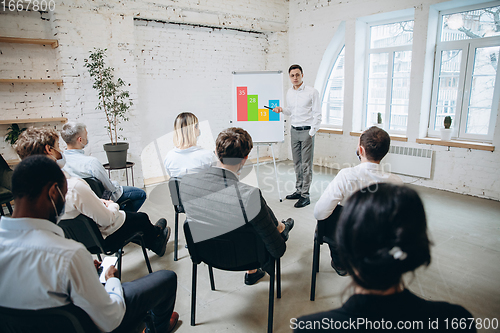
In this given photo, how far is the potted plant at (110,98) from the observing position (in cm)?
414

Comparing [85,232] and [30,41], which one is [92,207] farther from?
[30,41]

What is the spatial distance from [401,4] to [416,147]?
202 cm

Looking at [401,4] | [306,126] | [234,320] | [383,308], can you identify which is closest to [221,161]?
[234,320]

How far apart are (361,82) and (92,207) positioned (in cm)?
474

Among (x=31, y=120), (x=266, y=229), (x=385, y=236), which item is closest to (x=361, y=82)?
(x=266, y=229)

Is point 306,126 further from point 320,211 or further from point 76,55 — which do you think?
point 76,55

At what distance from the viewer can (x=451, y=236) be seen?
3018 millimetres

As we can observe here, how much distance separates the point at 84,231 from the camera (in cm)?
197

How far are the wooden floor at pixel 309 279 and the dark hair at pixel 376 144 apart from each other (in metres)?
0.73

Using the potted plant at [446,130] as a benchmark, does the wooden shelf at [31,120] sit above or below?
above

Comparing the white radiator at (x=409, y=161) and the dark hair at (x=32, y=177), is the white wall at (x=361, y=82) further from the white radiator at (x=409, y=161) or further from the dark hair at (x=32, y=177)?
the dark hair at (x=32, y=177)

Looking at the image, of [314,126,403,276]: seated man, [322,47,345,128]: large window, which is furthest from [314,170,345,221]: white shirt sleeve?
[322,47,345,128]: large window

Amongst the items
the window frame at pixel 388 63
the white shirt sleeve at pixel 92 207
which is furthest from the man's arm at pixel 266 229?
the window frame at pixel 388 63

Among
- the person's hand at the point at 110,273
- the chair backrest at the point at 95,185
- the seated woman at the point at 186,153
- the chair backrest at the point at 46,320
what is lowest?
the person's hand at the point at 110,273
